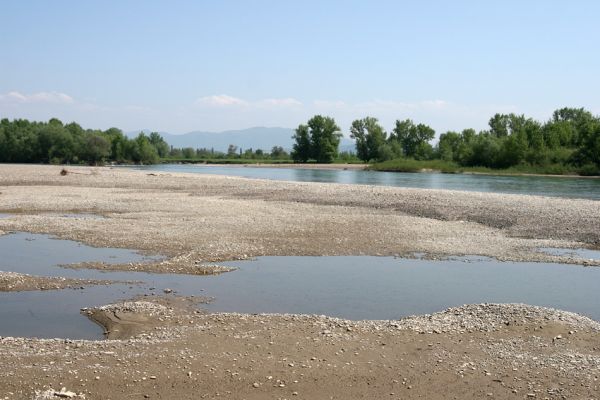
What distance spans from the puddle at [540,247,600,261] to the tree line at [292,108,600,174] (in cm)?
8349

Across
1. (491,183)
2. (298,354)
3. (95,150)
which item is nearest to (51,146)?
(95,150)

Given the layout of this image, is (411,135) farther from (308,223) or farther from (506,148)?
(308,223)

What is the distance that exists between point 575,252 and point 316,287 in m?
11.8

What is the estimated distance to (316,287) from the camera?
15.9m

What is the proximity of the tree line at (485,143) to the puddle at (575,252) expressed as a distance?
83493mm

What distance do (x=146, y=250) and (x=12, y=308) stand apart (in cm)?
743

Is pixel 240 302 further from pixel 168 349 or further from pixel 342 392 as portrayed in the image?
pixel 342 392

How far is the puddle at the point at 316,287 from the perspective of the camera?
1325 centimetres

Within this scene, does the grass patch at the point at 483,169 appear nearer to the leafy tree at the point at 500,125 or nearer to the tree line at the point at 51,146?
the leafy tree at the point at 500,125

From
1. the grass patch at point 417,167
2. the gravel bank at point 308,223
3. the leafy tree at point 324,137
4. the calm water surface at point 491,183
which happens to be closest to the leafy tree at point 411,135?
the leafy tree at point 324,137

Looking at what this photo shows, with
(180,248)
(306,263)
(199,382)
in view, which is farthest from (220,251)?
(199,382)

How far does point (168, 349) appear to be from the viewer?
999 centimetres

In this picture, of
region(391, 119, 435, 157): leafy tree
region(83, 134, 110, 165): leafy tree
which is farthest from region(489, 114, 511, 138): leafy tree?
region(83, 134, 110, 165): leafy tree

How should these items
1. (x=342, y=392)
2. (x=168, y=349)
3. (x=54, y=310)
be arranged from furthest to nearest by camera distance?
(x=54, y=310) < (x=168, y=349) < (x=342, y=392)
